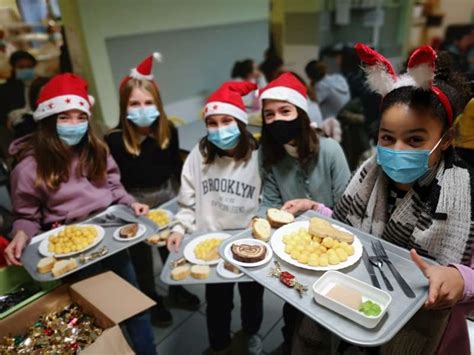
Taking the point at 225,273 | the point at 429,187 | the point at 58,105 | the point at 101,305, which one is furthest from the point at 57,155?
the point at 429,187

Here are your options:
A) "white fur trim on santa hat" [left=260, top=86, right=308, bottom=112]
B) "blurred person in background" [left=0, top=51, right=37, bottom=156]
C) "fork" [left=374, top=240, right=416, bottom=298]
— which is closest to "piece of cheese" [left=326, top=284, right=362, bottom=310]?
"fork" [left=374, top=240, right=416, bottom=298]

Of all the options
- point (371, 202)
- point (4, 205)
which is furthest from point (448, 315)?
point (4, 205)

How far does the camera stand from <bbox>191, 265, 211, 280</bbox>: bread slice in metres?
1.36

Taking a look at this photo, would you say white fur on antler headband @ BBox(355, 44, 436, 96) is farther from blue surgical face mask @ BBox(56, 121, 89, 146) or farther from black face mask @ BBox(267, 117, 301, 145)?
blue surgical face mask @ BBox(56, 121, 89, 146)

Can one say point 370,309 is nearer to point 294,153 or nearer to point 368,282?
point 368,282

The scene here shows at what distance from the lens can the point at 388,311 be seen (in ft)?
3.01

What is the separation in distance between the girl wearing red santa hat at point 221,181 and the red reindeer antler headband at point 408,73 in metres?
0.69

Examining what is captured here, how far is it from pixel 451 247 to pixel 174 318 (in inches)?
67.4

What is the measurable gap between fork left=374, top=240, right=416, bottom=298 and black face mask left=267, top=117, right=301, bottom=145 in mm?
593

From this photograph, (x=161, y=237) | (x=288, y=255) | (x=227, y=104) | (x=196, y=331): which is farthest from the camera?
(x=196, y=331)

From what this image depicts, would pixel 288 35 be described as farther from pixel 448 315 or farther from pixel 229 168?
pixel 448 315

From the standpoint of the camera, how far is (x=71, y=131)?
1.66m

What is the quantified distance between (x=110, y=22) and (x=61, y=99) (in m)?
1.76

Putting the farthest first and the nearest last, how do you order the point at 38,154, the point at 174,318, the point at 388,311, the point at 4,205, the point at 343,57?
the point at 343,57
the point at 4,205
the point at 174,318
the point at 38,154
the point at 388,311
